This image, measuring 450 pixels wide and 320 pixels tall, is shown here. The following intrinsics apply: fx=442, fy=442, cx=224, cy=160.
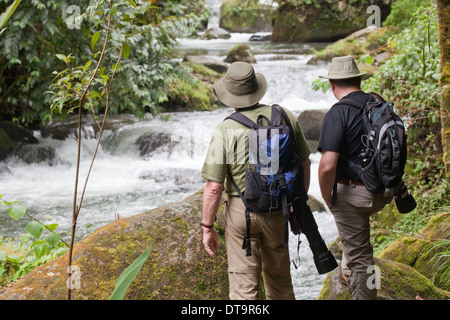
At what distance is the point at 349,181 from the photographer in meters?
3.01

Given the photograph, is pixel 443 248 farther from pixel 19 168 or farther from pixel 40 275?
Result: pixel 19 168

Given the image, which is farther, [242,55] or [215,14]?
[215,14]

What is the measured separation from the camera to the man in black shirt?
2.85m

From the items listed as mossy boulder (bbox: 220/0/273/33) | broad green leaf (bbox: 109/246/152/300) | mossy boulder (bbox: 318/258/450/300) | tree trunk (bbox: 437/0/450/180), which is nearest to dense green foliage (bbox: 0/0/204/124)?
tree trunk (bbox: 437/0/450/180)

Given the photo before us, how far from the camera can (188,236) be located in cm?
310

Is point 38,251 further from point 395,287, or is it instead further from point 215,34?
point 215,34

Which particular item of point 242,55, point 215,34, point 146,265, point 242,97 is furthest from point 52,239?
point 215,34

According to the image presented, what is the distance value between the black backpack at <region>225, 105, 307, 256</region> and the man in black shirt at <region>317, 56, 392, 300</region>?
40 cm

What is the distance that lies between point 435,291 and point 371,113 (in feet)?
5.54

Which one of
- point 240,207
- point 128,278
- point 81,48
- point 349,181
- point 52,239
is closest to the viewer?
point 128,278

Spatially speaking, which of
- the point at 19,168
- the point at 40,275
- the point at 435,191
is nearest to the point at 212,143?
the point at 40,275

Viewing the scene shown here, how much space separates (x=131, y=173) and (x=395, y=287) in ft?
23.9

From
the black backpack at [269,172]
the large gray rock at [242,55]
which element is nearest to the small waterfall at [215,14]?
the large gray rock at [242,55]
